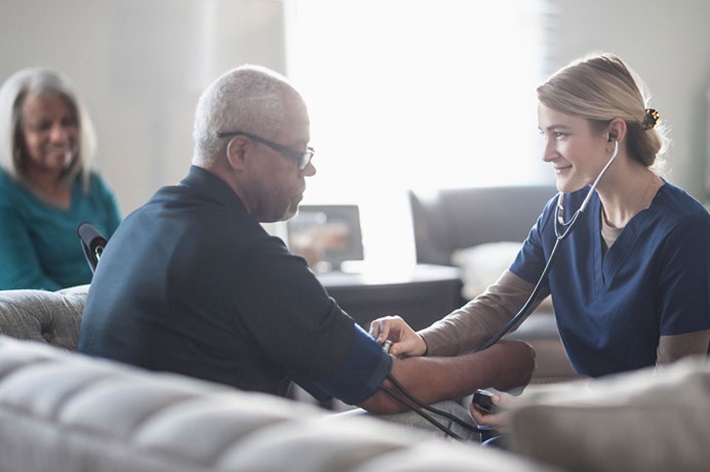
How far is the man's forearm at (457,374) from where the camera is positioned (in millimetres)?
1574

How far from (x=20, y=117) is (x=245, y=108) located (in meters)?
1.66

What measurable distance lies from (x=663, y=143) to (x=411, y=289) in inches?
60.9

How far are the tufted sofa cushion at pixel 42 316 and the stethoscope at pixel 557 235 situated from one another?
29.9 inches

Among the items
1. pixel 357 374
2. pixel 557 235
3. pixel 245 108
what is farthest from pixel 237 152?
pixel 557 235

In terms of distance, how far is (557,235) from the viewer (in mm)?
1963

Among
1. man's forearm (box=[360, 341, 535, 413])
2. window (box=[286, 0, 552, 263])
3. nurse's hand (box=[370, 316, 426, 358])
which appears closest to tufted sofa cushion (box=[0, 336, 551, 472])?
man's forearm (box=[360, 341, 535, 413])

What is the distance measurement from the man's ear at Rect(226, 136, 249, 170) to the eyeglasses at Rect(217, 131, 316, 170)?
0.04 ft

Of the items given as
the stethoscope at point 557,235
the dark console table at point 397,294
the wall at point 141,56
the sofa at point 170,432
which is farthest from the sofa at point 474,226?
the sofa at point 170,432

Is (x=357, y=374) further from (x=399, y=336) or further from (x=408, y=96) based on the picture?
Answer: (x=408, y=96)

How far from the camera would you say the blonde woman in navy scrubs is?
174 cm

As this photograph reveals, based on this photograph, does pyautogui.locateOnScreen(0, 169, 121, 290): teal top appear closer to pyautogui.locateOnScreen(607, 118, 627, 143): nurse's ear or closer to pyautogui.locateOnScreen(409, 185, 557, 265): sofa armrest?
pyautogui.locateOnScreen(409, 185, 557, 265): sofa armrest

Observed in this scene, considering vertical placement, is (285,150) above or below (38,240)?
above

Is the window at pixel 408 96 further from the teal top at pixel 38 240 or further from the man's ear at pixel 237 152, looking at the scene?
the man's ear at pixel 237 152

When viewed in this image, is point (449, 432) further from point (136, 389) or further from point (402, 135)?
point (402, 135)
